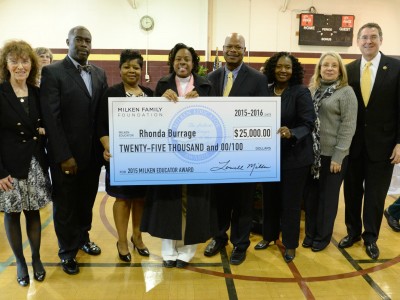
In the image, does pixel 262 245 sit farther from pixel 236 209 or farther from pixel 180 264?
pixel 180 264

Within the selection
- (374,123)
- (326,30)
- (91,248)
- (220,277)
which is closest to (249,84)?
(374,123)

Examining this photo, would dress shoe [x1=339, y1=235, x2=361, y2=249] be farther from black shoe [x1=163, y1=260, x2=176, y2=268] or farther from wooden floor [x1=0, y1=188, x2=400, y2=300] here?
black shoe [x1=163, y1=260, x2=176, y2=268]

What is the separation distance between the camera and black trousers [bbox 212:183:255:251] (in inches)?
115

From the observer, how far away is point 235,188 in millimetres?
2951

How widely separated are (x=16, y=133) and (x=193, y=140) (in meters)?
1.16

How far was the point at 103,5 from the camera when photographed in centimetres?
849

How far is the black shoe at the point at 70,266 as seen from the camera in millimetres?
2811

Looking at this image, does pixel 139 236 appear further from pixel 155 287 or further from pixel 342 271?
pixel 342 271

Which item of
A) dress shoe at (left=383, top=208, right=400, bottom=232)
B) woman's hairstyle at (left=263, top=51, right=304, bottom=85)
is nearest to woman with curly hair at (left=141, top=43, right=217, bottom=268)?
woman's hairstyle at (left=263, top=51, right=304, bottom=85)

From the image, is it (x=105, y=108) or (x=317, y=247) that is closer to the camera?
(x=105, y=108)

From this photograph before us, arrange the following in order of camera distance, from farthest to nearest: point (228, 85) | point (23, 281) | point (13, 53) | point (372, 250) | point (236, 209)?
point (372, 250), point (236, 209), point (228, 85), point (23, 281), point (13, 53)

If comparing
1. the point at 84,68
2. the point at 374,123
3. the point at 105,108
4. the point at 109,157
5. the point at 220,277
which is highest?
the point at 84,68

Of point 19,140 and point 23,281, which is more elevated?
point 19,140

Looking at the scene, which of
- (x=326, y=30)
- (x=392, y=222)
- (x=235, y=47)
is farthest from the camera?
(x=326, y=30)
